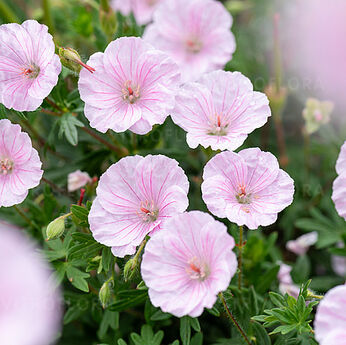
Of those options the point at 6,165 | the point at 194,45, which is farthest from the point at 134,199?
the point at 194,45

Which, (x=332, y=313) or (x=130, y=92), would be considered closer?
(x=332, y=313)

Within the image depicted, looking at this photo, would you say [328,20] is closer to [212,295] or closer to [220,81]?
[220,81]

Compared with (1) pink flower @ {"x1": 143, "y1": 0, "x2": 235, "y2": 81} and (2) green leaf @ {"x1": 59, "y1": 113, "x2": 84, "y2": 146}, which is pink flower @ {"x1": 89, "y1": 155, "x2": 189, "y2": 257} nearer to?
(2) green leaf @ {"x1": 59, "y1": 113, "x2": 84, "y2": 146}

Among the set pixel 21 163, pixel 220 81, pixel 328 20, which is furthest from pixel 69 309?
pixel 328 20

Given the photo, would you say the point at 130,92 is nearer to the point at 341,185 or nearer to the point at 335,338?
the point at 341,185

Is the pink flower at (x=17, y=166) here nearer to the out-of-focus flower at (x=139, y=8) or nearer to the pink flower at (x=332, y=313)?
the pink flower at (x=332, y=313)

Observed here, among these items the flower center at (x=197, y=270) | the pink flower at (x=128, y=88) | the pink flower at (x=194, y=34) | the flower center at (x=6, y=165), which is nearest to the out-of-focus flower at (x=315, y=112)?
the pink flower at (x=194, y=34)
